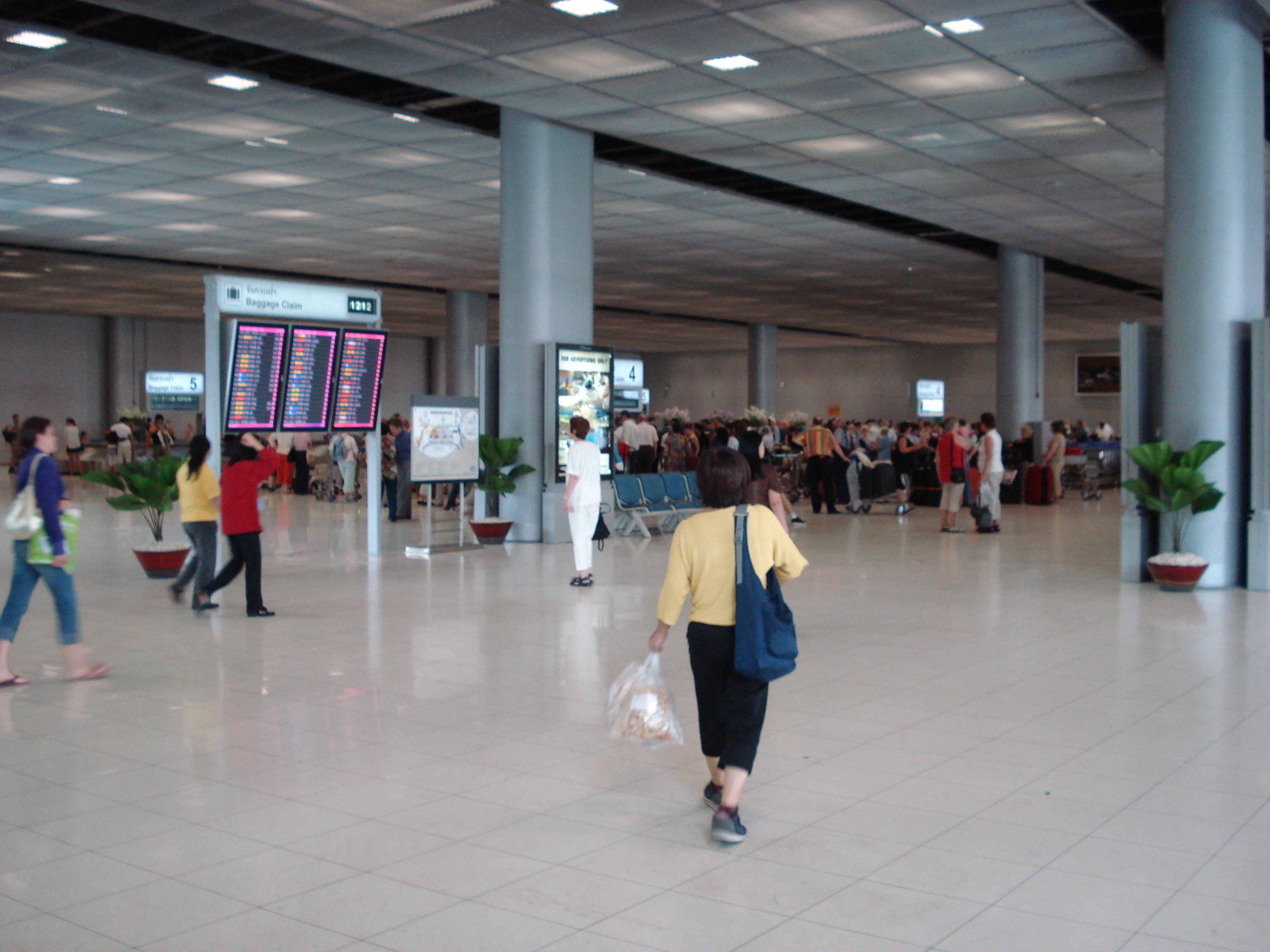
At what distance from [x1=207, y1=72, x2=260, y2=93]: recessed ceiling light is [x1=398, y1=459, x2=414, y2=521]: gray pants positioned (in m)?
6.82

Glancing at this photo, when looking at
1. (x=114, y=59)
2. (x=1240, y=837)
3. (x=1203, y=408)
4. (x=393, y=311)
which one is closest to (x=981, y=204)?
(x=1203, y=408)

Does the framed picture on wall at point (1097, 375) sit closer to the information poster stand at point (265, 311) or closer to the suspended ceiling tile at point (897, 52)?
the suspended ceiling tile at point (897, 52)

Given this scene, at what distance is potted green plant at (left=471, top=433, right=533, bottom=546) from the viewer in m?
14.1

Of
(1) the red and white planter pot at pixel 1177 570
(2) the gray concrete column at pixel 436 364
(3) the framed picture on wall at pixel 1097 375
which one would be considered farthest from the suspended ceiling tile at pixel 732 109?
(2) the gray concrete column at pixel 436 364

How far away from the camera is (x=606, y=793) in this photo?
4816mm

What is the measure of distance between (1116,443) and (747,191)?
53.2 ft

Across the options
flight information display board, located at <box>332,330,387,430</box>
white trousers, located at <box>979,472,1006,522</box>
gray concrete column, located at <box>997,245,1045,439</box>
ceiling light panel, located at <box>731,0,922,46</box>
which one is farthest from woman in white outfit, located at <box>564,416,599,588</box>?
gray concrete column, located at <box>997,245,1045,439</box>

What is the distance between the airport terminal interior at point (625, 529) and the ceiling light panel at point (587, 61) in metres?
0.09

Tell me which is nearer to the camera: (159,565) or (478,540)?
(159,565)

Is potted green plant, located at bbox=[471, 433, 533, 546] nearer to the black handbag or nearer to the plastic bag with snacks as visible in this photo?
the black handbag

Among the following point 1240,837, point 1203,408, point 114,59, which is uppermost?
point 114,59

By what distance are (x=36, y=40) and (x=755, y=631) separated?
10.1 m

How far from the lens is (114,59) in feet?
37.6

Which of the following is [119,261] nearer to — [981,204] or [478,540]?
[478,540]
